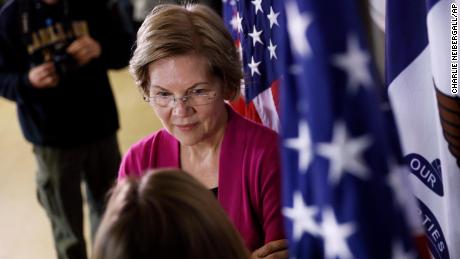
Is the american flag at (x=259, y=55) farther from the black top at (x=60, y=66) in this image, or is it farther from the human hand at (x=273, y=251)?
the black top at (x=60, y=66)

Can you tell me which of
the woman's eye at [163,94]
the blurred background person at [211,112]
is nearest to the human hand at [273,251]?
the blurred background person at [211,112]

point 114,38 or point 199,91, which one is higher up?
point 114,38

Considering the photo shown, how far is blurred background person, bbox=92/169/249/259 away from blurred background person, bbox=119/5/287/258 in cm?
48

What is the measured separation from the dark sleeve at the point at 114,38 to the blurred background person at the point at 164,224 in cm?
189

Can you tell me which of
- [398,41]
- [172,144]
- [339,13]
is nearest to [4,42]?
[172,144]

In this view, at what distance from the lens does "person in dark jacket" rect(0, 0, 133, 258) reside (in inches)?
99.0

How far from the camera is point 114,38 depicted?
274 centimetres

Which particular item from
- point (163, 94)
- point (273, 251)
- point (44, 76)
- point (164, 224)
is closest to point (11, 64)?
point (44, 76)

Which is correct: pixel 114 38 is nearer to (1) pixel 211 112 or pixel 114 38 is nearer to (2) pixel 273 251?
(1) pixel 211 112

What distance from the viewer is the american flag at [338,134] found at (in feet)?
2.94

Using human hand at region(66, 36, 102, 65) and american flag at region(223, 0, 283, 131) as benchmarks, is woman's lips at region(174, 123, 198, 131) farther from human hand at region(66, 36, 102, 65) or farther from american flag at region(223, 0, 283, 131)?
human hand at region(66, 36, 102, 65)

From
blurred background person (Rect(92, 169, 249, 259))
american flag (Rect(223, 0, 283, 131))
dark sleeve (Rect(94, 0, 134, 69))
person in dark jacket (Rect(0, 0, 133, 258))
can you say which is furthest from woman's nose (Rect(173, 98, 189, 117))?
dark sleeve (Rect(94, 0, 134, 69))

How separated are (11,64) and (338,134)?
6.68 ft

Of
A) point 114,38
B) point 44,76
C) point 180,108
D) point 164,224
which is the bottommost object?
point 164,224
